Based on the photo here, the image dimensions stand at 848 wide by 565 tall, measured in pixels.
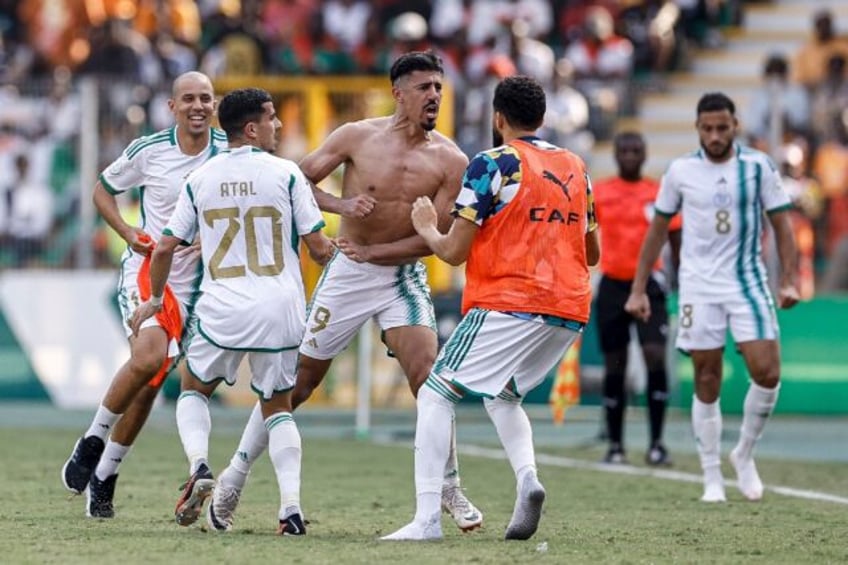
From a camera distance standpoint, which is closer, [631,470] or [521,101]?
[521,101]

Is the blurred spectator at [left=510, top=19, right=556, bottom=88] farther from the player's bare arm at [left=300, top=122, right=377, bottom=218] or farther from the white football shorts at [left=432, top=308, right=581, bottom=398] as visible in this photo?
the white football shorts at [left=432, top=308, right=581, bottom=398]

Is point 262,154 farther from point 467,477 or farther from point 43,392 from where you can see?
point 43,392

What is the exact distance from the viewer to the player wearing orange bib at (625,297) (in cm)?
1625

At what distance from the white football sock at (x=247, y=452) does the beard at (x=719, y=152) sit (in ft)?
12.1

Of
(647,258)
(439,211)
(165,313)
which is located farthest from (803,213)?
(165,313)

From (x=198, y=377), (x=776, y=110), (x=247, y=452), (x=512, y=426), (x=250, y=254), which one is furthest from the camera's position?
(x=776, y=110)

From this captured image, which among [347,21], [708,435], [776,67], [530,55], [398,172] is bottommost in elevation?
[708,435]

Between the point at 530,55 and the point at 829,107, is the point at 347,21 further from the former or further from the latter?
the point at 829,107

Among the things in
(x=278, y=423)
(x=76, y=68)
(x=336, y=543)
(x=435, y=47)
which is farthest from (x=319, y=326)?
(x=76, y=68)

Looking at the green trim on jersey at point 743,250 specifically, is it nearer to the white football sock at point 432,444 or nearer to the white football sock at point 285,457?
the white football sock at point 432,444

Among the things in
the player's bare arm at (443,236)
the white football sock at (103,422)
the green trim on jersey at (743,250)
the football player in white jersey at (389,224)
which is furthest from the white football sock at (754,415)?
the white football sock at (103,422)

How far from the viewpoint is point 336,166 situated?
11383 millimetres

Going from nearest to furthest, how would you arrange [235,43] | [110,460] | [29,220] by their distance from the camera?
[110,460] < [29,220] < [235,43]

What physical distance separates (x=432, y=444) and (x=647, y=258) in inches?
145
